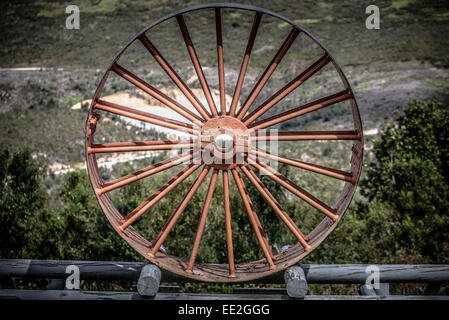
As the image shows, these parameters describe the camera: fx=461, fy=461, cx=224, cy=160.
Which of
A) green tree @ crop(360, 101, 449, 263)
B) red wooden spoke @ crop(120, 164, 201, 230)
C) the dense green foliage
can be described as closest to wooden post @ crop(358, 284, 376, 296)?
red wooden spoke @ crop(120, 164, 201, 230)

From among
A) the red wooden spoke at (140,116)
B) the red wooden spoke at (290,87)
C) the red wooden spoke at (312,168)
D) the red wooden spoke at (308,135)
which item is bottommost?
the red wooden spoke at (312,168)

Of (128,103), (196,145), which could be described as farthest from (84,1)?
(196,145)

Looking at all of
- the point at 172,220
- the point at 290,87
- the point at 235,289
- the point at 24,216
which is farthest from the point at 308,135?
the point at 24,216

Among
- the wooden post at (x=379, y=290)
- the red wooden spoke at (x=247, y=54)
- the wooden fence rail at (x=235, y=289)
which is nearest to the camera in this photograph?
the red wooden spoke at (x=247, y=54)

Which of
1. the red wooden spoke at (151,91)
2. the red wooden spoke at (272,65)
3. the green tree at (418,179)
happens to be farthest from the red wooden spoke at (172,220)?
the green tree at (418,179)

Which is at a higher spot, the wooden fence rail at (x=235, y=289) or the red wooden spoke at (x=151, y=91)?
the red wooden spoke at (x=151, y=91)

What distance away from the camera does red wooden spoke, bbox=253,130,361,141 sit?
4.21m

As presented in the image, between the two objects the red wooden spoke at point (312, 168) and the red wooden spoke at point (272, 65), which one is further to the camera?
the red wooden spoke at point (312, 168)

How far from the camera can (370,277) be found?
4.60m

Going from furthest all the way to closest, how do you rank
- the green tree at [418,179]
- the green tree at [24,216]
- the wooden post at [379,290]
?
the green tree at [24,216] < the green tree at [418,179] < the wooden post at [379,290]

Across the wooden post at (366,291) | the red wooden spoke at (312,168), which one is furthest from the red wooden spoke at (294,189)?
the wooden post at (366,291)

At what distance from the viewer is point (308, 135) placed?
4324mm

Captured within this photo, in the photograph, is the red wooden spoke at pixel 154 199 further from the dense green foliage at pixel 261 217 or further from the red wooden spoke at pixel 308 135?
the dense green foliage at pixel 261 217

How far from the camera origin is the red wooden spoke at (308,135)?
4.21m
